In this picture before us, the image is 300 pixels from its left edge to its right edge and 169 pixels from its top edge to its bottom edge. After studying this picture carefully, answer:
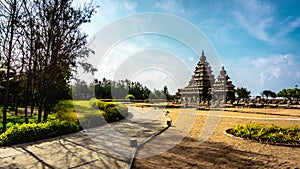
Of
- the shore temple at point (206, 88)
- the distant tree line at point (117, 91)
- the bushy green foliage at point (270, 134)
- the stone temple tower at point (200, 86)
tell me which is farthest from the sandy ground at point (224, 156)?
the stone temple tower at point (200, 86)

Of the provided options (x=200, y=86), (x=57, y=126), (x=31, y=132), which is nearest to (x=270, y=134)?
(x=57, y=126)

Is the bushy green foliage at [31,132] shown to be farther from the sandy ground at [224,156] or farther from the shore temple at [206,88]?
the shore temple at [206,88]

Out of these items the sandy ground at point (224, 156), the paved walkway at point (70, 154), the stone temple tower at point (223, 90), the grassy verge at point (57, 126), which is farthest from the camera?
the stone temple tower at point (223, 90)

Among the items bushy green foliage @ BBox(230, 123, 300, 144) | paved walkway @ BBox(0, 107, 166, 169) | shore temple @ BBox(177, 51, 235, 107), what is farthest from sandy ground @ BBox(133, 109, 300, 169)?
shore temple @ BBox(177, 51, 235, 107)

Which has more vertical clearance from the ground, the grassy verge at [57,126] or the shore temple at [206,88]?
the shore temple at [206,88]

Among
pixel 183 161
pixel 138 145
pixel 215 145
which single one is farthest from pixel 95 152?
pixel 215 145

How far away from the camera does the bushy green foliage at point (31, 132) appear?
7652 millimetres

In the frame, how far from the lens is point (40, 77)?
12.8 m

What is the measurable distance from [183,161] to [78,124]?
6.89 m

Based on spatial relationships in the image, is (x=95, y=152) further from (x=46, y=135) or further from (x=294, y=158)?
(x=294, y=158)

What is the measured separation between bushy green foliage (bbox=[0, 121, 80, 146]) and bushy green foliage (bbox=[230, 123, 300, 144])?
7476 millimetres

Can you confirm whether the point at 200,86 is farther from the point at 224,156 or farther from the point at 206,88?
the point at 224,156

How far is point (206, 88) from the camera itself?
36.2 m

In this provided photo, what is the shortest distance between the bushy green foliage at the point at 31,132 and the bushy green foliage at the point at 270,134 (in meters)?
7.48
